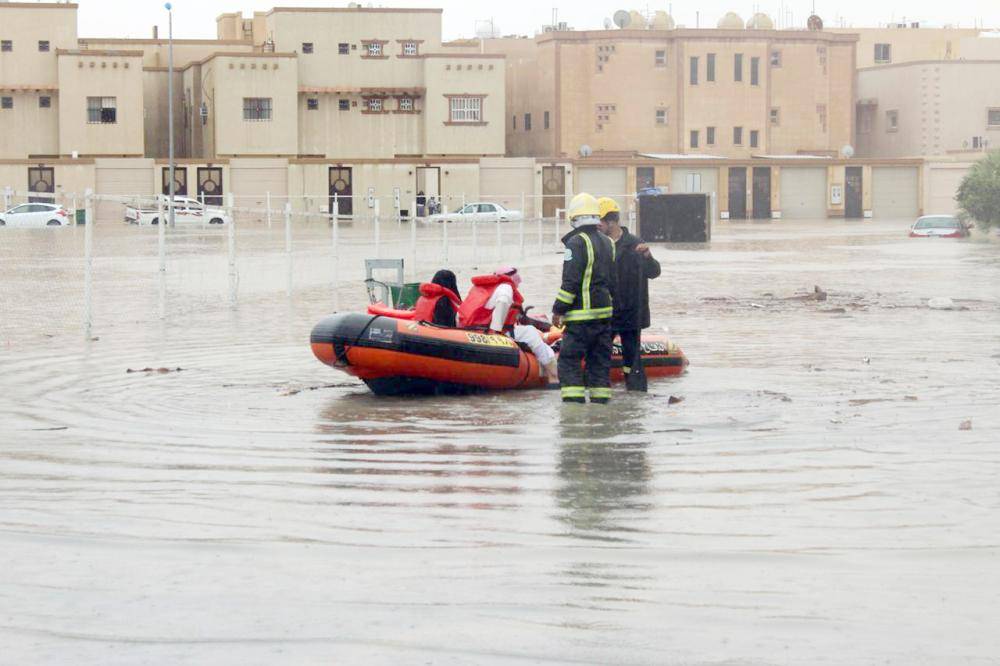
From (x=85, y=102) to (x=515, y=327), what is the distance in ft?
227

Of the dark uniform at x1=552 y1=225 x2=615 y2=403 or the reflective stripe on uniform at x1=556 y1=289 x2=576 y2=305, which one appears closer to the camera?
the reflective stripe on uniform at x1=556 y1=289 x2=576 y2=305

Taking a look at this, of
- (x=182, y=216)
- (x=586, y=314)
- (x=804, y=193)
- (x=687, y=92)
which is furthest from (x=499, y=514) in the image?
(x=804, y=193)

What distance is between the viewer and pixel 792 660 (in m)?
6.19

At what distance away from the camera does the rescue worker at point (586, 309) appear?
1332 cm

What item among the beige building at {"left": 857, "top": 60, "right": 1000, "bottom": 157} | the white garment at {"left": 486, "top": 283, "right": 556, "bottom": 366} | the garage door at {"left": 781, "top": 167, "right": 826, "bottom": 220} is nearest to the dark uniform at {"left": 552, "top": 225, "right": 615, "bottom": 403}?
the white garment at {"left": 486, "top": 283, "right": 556, "bottom": 366}

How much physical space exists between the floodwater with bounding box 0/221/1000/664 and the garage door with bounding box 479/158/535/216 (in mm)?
66083

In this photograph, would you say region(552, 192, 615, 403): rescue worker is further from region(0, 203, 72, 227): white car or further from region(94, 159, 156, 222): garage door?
region(94, 159, 156, 222): garage door

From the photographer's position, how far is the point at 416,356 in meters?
14.0

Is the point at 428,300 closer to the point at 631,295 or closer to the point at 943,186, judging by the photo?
the point at 631,295

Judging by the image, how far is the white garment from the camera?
14586 mm

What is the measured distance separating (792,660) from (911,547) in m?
2.08

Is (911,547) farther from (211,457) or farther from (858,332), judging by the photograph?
(858,332)

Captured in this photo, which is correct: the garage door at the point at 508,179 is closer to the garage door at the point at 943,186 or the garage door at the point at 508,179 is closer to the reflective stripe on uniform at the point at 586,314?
the garage door at the point at 943,186

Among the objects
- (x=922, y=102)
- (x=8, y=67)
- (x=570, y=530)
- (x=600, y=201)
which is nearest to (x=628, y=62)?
(x=922, y=102)
